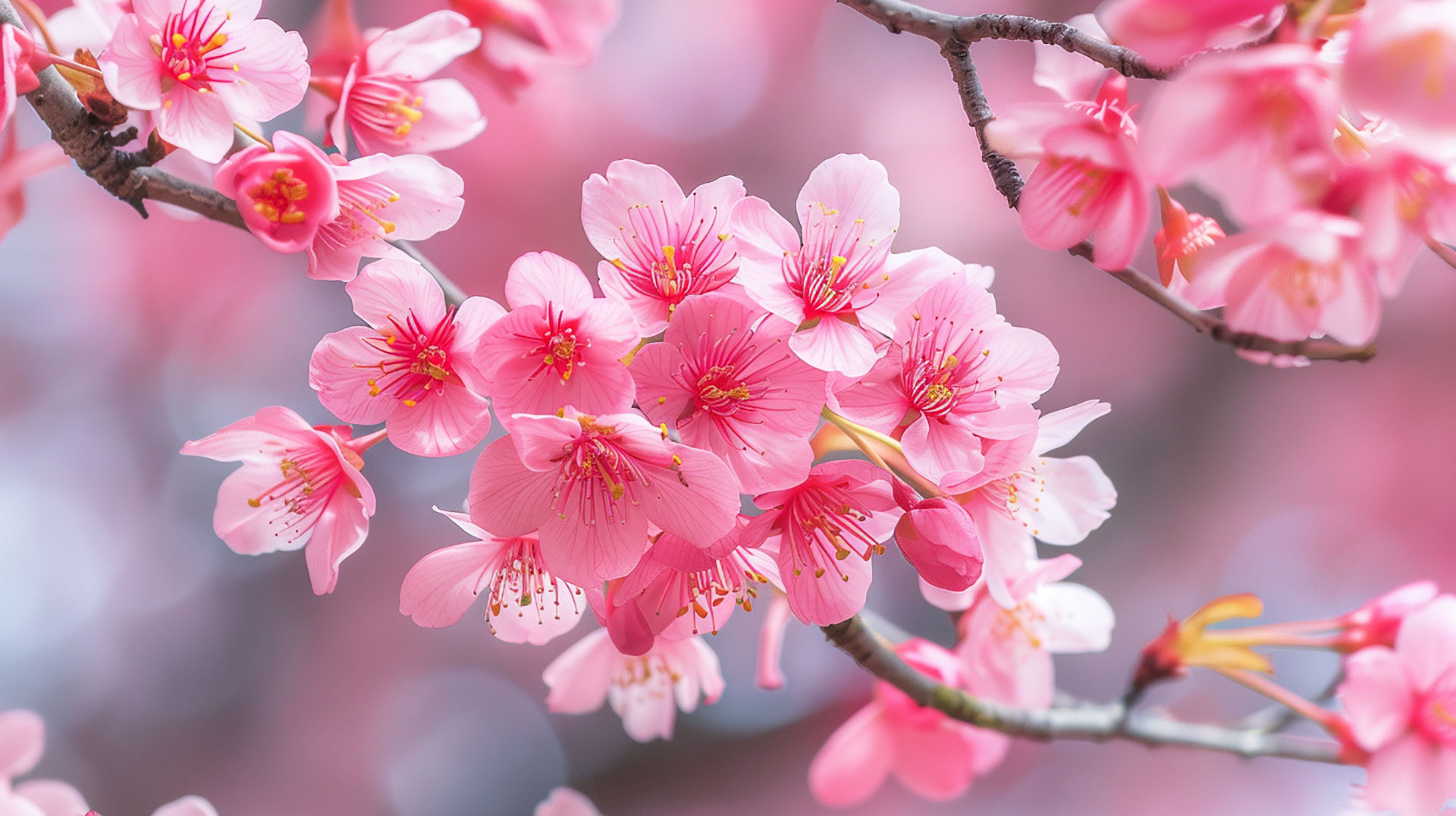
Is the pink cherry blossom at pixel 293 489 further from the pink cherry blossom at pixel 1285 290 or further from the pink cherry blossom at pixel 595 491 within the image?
the pink cherry blossom at pixel 1285 290

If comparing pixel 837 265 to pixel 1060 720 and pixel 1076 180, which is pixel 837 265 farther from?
pixel 1060 720

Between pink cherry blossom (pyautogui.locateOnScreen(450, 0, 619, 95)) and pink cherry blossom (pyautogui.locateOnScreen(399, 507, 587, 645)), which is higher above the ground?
pink cherry blossom (pyautogui.locateOnScreen(450, 0, 619, 95))

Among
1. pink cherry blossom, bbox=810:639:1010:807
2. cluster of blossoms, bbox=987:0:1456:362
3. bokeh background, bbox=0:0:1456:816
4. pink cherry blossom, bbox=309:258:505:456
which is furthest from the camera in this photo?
bokeh background, bbox=0:0:1456:816

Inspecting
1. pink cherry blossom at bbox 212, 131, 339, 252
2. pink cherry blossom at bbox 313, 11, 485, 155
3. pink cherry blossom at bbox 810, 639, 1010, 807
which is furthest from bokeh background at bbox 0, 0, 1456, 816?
pink cherry blossom at bbox 212, 131, 339, 252

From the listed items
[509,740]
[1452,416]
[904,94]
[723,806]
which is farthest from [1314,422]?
[509,740]

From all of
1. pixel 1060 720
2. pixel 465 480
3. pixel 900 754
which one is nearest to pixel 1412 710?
pixel 1060 720

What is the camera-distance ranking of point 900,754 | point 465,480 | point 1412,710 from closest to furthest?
1. point 1412,710
2. point 900,754
3. point 465,480

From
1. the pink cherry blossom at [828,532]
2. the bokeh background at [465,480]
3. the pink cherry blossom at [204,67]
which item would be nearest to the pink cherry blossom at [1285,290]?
the pink cherry blossom at [828,532]

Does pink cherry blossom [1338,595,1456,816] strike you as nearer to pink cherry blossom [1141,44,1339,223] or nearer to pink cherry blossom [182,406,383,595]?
pink cherry blossom [1141,44,1339,223]
